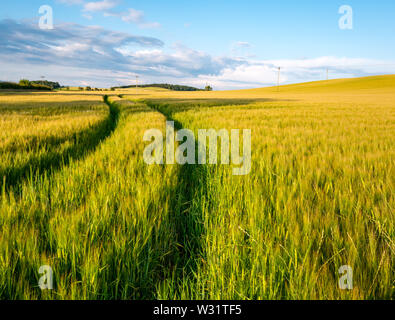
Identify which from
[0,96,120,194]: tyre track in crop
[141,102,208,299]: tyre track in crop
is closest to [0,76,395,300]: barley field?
[141,102,208,299]: tyre track in crop

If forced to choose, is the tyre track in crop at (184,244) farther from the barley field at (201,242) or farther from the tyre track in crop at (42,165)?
the tyre track in crop at (42,165)

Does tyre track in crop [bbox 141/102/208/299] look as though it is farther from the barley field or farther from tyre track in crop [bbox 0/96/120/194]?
tyre track in crop [bbox 0/96/120/194]

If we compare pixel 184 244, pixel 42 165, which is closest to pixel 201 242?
pixel 184 244

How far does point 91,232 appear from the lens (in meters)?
1.48

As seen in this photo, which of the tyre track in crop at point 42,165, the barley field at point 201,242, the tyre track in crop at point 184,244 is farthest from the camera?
the tyre track in crop at point 42,165

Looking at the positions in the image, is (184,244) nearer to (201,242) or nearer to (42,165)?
(201,242)

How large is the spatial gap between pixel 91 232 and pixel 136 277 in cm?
41

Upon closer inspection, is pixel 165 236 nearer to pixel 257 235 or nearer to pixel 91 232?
pixel 91 232

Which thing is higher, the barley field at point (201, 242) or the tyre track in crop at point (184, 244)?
the barley field at point (201, 242)

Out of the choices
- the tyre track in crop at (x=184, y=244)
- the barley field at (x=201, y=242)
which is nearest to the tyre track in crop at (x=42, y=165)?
the barley field at (x=201, y=242)

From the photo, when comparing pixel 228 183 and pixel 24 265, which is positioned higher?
pixel 228 183

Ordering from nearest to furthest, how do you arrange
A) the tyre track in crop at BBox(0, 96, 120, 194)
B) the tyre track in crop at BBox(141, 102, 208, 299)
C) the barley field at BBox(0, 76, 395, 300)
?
the barley field at BBox(0, 76, 395, 300)
the tyre track in crop at BBox(141, 102, 208, 299)
the tyre track in crop at BBox(0, 96, 120, 194)

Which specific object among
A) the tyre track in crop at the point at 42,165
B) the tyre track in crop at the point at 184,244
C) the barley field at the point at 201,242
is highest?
the tyre track in crop at the point at 42,165
